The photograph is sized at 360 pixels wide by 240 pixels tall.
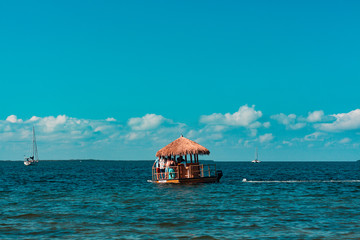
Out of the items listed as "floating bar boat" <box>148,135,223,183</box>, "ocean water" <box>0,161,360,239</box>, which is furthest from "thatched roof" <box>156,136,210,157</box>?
"ocean water" <box>0,161,360,239</box>

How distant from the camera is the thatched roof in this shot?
3325cm

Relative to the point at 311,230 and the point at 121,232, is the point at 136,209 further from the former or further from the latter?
the point at 311,230

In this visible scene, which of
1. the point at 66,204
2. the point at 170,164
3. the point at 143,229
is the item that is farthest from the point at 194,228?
the point at 170,164

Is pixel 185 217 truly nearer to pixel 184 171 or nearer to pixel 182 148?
pixel 182 148

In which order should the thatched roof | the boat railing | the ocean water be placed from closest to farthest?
the ocean water, the thatched roof, the boat railing

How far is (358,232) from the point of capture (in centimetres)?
1413

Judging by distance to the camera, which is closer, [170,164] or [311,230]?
[311,230]

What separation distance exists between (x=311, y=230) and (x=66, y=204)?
45.2 feet

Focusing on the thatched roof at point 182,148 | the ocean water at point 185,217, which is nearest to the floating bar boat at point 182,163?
the thatched roof at point 182,148

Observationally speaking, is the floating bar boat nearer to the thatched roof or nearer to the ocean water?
the thatched roof

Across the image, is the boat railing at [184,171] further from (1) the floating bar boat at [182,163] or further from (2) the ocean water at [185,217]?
(2) the ocean water at [185,217]

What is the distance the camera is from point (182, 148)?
33344 millimetres

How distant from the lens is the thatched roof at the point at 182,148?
Answer: 3325 cm

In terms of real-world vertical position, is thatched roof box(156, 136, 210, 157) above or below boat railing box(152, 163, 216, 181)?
above
